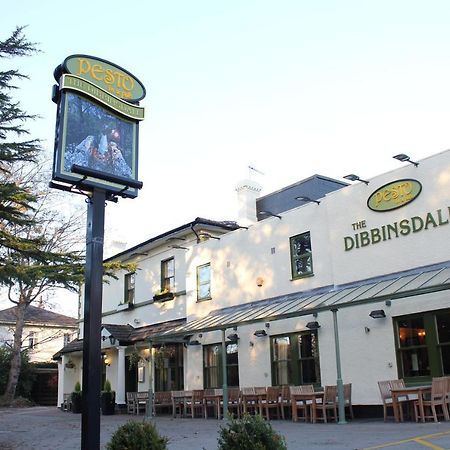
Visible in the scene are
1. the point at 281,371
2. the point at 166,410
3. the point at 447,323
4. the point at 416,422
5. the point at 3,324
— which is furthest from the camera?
the point at 3,324

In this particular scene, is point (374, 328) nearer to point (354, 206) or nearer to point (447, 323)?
point (447, 323)

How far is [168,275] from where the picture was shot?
23.5 m

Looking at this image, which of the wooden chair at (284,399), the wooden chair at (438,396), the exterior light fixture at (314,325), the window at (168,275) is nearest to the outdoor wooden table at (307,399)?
the wooden chair at (284,399)

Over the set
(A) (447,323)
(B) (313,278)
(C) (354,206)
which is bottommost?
(A) (447,323)

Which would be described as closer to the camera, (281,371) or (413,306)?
(413,306)

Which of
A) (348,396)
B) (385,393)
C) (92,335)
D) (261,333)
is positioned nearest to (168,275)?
(261,333)

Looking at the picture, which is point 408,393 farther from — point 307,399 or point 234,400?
point 234,400

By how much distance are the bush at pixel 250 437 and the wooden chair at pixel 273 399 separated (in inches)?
381

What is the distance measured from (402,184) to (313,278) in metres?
3.82

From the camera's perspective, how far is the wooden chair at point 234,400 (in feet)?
55.6

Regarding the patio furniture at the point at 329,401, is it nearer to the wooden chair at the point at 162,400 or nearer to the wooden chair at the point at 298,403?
the wooden chair at the point at 298,403

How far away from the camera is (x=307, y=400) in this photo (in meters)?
15.0

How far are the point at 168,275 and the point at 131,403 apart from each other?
200 inches

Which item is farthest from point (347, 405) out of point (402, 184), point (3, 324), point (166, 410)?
point (3, 324)
